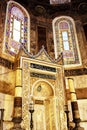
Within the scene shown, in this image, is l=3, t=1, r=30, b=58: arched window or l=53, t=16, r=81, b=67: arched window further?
l=53, t=16, r=81, b=67: arched window

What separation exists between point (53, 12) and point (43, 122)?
6934 millimetres

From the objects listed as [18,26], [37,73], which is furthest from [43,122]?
[18,26]

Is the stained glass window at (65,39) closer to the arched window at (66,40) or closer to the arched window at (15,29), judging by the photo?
the arched window at (66,40)

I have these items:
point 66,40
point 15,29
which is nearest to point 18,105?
point 15,29

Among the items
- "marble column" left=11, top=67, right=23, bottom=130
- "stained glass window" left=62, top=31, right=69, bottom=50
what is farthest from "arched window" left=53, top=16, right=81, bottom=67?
"marble column" left=11, top=67, right=23, bottom=130

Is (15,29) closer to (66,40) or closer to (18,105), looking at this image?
(66,40)

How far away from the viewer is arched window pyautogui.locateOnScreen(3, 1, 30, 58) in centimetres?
721

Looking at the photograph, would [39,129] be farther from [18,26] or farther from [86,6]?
[86,6]

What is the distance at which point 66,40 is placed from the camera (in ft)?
30.3

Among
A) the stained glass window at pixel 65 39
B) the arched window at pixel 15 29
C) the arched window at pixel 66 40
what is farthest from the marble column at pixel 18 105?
the stained glass window at pixel 65 39

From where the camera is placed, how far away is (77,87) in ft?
24.3

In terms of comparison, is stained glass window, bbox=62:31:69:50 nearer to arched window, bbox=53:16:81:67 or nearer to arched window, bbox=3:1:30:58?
arched window, bbox=53:16:81:67

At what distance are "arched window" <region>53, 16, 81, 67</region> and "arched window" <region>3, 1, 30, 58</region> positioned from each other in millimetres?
1818

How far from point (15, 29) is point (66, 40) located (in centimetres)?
308
